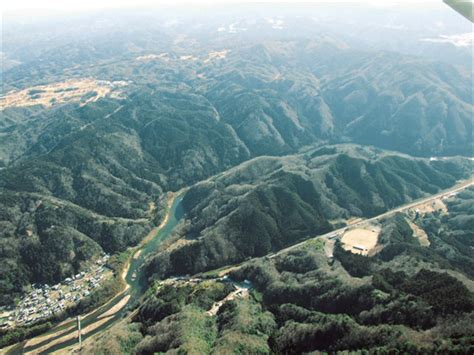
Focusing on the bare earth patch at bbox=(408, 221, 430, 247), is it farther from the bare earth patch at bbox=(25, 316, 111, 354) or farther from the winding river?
the bare earth patch at bbox=(25, 316, 111, 354)

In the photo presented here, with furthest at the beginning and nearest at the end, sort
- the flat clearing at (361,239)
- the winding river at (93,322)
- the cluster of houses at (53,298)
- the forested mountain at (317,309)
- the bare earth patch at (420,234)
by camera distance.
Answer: the bare earth patch at (420,234) < the flat clearing at (361,239) < the cluster of houses at (53,298) < the winding river at (93,322) < the forested mountain at (317,309)

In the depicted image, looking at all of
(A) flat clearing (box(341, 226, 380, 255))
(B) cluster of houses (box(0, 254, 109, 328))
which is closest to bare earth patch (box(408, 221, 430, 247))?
(A) flat clearing (box(341, 226, 380, 255))

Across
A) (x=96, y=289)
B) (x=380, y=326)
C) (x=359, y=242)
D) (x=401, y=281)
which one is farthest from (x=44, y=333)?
(x=359, y=242)

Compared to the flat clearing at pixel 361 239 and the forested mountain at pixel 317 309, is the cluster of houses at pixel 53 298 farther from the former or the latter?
the flat clearing at pixel 361 239

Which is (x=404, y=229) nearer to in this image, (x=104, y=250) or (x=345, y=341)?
(x=345, y=341)

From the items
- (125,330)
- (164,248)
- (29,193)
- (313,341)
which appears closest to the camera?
(313,341)

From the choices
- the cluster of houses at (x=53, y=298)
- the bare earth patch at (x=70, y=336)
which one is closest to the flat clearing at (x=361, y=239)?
the bare earth patch at (x=70, y=336)
